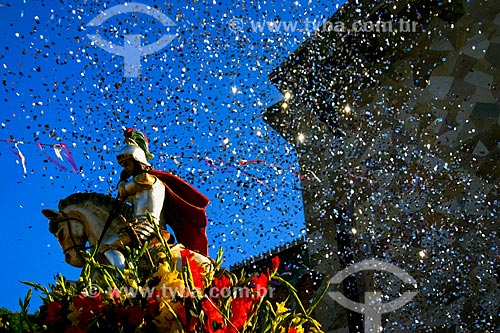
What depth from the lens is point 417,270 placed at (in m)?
8.02

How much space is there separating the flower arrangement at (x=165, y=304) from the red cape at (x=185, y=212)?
312cm

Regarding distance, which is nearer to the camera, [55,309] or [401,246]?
[55,309]

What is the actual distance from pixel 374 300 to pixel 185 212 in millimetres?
4706

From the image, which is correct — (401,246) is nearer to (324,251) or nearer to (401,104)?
(324,251)

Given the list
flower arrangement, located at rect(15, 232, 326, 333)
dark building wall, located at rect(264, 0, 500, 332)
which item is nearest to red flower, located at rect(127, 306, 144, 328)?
flower arrangement, located at rect(15, 232, 326, 333)

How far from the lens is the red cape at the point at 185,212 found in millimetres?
4696

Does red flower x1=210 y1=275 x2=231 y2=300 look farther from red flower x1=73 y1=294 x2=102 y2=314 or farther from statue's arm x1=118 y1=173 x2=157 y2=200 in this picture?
Answer: statue's arm x1=118 y1=173 x2=157 y2=200

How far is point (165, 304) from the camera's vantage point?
4.50 ft

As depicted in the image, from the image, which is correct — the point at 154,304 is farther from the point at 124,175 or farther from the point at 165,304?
the point at 124,175

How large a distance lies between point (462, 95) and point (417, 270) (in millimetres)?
2860

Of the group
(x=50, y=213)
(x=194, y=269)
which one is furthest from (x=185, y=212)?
(x=194, y=269)

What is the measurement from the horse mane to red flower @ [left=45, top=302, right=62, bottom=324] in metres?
3.19

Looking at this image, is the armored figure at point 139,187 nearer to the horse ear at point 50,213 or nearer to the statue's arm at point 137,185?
the statue's arm at point 137,185

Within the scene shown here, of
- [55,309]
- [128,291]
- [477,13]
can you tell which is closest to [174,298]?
[128,291]
